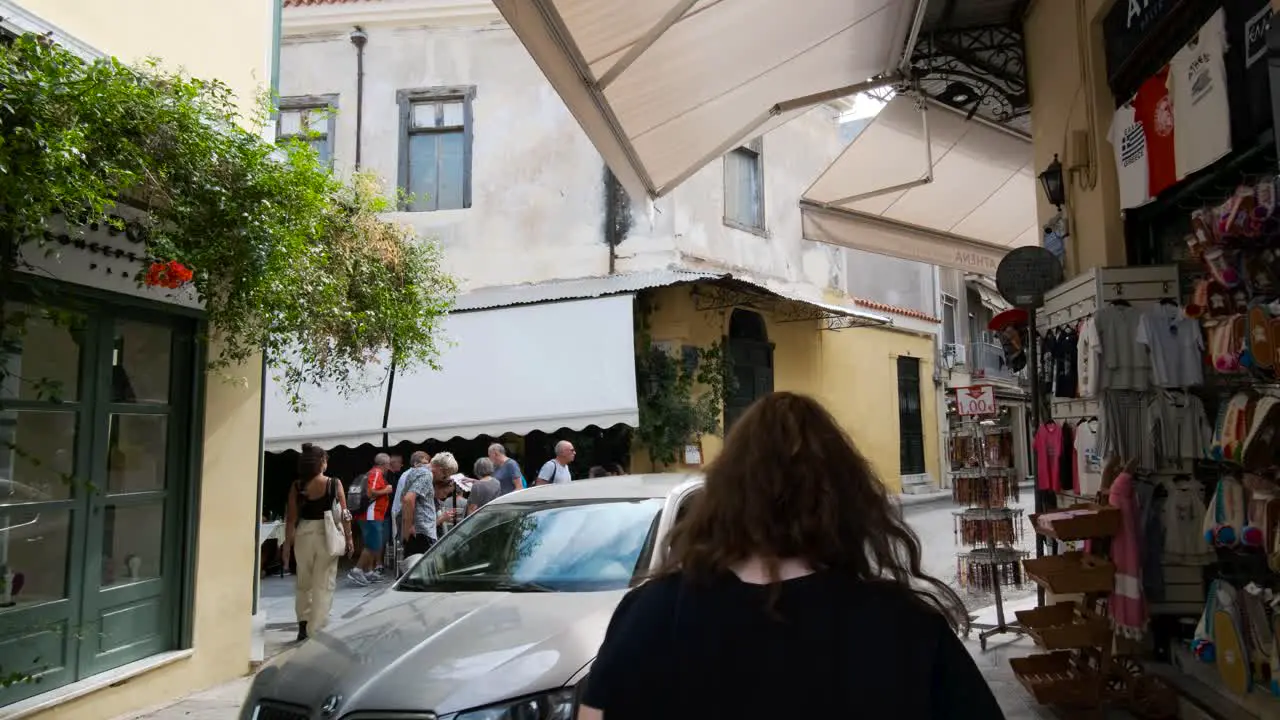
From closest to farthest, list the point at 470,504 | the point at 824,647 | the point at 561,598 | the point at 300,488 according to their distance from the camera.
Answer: the point at 824,647 < the point at 561,598 < the point at 300,488 < the point at 470,504

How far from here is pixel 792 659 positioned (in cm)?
147

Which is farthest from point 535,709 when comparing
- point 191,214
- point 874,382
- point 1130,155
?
point 874,382

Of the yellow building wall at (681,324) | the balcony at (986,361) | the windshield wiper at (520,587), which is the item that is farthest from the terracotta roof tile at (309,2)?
the balcony at (986,361)

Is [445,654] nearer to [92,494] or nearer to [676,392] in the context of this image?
[92,494]

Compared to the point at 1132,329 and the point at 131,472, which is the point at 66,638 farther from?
the point at 1132,329

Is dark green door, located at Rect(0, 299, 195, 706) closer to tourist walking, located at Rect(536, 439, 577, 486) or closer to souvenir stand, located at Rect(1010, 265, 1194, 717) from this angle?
tourist walking, located at Rect(536, 439, 577, 486)

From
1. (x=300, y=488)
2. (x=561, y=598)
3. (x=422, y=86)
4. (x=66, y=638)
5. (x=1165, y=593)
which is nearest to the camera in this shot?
(x=561, y=598)

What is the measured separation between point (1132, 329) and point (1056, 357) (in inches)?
36.8

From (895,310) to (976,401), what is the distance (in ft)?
42.9

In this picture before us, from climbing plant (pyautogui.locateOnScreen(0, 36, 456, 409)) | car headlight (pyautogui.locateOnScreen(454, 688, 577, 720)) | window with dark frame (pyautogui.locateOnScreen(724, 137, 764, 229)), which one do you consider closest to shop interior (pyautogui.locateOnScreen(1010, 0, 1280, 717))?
car headlight (pyautogui.locateOnScreen(454, 688, 577, 720))

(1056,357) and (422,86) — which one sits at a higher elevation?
(422,86)

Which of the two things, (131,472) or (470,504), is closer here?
(131,472)

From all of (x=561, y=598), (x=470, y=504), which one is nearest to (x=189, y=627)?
(x=470, y=504)

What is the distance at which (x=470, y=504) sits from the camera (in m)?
9.19
